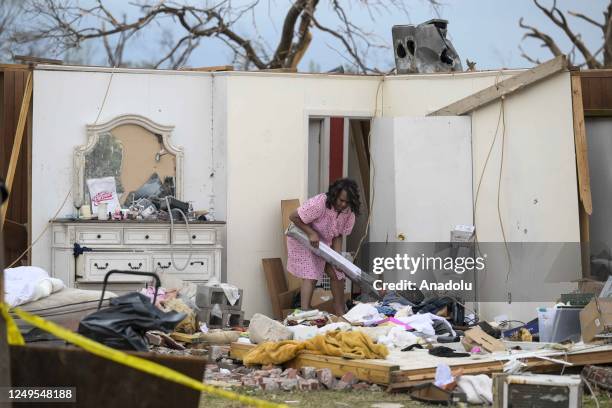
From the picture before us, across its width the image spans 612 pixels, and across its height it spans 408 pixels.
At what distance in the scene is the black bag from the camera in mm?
6344

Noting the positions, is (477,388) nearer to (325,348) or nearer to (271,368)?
(325,348)

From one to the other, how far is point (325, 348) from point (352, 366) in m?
0.39

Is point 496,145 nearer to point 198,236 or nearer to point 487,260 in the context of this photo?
point 487,260

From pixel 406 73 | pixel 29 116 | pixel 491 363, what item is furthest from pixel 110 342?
pixel 406 73

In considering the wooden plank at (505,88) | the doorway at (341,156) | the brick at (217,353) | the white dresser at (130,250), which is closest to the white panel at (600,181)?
the wooden plank at (505,88)

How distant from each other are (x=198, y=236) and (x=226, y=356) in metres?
3.29

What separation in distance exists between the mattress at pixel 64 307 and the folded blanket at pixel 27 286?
0.06 m

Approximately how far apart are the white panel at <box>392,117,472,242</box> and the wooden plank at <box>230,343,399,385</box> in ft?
14.0

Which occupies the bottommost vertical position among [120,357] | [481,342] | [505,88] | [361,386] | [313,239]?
[361,386]

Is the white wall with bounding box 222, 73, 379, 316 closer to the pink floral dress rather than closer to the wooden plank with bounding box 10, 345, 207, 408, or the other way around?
the pink floral dress

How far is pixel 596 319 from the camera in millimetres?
9102

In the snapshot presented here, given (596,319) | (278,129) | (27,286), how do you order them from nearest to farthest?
(27,286), (596,319), (278,129)

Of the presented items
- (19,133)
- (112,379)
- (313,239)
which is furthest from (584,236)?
(112,379)

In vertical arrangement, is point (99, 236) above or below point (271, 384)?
above
